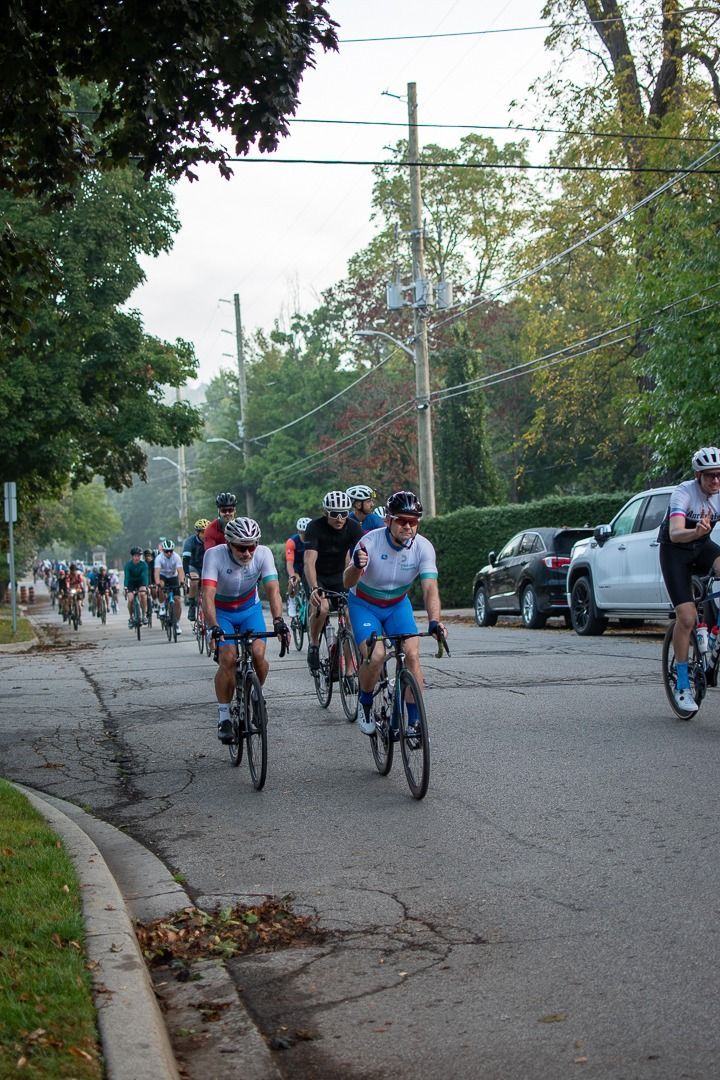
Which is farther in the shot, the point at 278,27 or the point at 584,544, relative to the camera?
the point at 584,544

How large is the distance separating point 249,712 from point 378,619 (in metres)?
1.09

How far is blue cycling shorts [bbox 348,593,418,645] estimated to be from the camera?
28.6 feet

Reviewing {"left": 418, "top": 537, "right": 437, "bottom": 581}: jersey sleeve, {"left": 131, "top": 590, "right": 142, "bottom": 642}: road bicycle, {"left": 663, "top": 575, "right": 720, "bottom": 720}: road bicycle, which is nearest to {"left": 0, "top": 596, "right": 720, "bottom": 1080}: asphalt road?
{"left": 663, "top": 575, "right": 720, "bottom": 720}: road bicycle

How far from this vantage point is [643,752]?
9055mm

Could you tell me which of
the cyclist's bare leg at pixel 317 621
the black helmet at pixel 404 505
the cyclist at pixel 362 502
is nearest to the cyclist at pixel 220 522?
the cyclist at pixel 362 502

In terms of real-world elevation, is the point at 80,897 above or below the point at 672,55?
below

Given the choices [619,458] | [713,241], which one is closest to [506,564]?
[713,241]

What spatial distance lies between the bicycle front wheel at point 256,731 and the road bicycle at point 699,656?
327 cm

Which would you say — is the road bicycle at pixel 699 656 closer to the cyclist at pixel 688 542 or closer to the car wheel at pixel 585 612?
the cyclist at pixel 688 542

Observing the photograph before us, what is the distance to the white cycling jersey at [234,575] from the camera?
367 inches

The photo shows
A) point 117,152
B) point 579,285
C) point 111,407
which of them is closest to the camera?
point 117,152

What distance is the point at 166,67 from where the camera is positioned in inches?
358

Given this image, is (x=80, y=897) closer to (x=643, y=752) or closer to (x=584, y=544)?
(x=643, y=752)

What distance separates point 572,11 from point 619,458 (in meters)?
20.9
